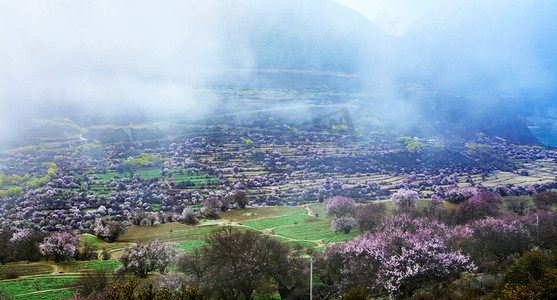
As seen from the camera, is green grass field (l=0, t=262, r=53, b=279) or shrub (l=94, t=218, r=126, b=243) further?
shrub (l=94, t=218, r=126, b=243)

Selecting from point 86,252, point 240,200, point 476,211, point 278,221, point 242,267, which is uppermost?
point 476,211

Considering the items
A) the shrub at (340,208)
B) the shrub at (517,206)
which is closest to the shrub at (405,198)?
the shrub at (340,208)

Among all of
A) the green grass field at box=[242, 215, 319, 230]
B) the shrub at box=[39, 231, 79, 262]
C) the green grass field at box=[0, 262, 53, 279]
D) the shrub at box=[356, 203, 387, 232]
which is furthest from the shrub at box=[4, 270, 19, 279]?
the shrub at box=[356, 203, 387, 232]

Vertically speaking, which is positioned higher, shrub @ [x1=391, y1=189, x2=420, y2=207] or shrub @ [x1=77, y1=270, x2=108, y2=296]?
shrub @ [x1=391, y1=189, x2=420, y2=207]

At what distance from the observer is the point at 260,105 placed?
6206 cm

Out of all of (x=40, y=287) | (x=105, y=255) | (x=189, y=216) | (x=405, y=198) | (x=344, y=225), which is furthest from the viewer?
(x=405, y=198)

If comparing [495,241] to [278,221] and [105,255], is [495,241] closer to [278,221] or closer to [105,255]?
[278,221]

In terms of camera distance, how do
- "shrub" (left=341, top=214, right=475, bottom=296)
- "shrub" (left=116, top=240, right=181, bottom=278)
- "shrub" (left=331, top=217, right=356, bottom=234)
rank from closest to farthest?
1. "shrub" (left=341, top=214, right=475, bottom=296)
2. "shrub" (left=116, top=240, right=181, bottom=278)
3. "shrub" (left=331, top=217, right=356, bottom=234)

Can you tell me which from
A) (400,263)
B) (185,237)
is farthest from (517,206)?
(185,237)

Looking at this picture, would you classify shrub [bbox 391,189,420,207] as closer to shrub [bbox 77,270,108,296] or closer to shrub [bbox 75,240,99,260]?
shrub [bbox 77,270,108,296]

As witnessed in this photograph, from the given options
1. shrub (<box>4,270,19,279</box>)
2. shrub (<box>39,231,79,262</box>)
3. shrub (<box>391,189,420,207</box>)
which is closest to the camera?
shrub (<box>4,270,19,279</box>)

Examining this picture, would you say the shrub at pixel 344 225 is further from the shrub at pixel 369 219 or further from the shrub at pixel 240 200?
the shrub at pixel 240 200

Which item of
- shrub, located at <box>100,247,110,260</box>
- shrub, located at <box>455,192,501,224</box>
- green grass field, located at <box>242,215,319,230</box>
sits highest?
shrub, located at <box>455,192,501,224</box>

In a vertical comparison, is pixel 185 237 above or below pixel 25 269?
above
